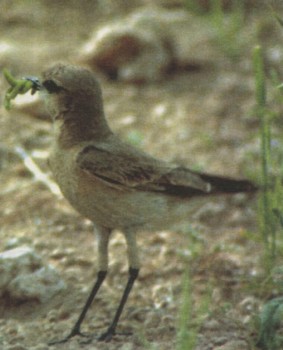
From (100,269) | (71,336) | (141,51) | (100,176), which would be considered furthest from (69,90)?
(141,51)

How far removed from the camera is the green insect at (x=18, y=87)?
168 inches

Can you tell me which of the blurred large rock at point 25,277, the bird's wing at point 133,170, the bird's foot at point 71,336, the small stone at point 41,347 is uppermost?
the bird's wing at point 133,170

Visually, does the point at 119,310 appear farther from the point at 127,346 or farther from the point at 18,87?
the point at 18,87

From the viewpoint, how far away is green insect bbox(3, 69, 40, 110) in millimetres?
4270

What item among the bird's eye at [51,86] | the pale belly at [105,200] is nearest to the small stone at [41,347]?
the pale belly at [105,200]

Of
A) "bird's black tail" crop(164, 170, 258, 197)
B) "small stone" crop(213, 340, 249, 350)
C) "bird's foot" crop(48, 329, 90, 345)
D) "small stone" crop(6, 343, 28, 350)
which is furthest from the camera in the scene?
"bird's black tail" crop(164, 170, 258, 197)

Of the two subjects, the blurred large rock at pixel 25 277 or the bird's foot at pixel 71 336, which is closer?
the bird's foot at pixel 71 336

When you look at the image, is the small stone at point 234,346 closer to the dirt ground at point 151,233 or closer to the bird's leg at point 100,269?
the dirt ground at point 151,233

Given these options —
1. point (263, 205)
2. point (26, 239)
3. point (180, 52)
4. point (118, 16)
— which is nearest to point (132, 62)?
point (180, 52)

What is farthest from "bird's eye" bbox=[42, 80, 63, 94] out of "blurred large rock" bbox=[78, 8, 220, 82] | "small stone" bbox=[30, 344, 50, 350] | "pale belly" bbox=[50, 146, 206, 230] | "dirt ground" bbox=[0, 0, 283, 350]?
"blurred large rock" bbox=[78, 8, 220, 82]

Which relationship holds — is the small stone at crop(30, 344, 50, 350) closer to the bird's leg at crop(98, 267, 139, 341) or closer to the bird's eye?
the bird's leg at crop(98, 267, 139, 341)

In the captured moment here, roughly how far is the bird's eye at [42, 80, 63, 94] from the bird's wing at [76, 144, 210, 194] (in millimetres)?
338

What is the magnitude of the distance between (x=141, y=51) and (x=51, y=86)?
2.66 metres

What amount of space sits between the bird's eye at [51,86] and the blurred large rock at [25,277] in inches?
34.7
